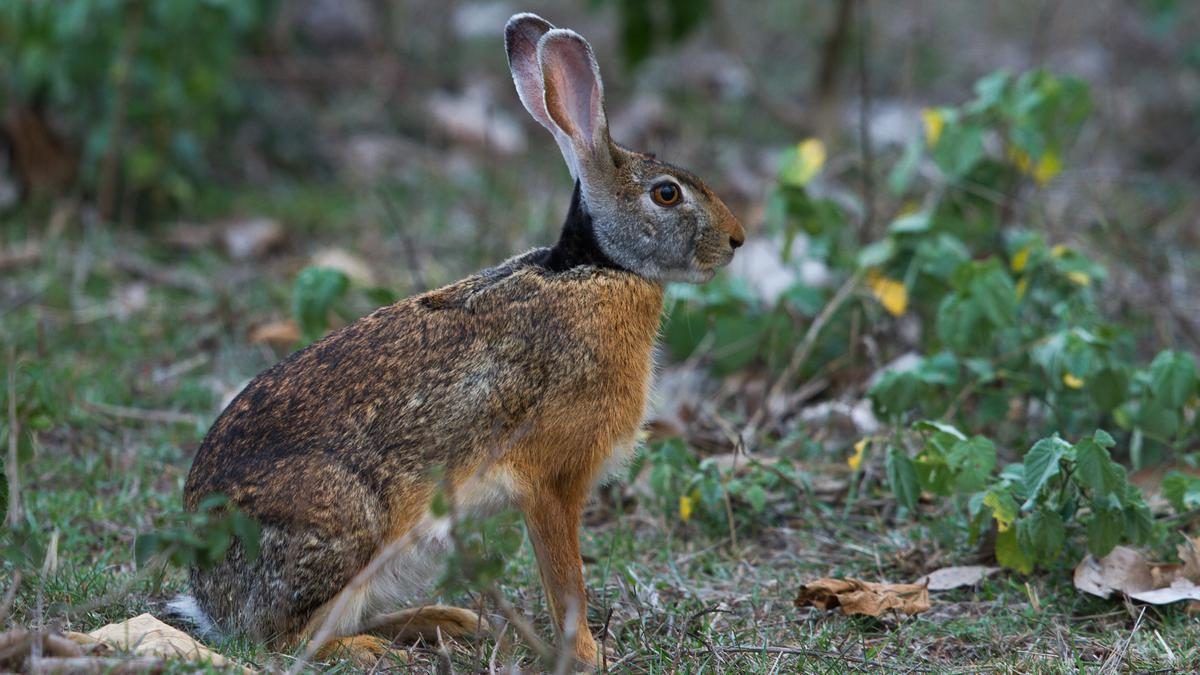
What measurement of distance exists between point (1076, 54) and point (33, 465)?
34.2ft

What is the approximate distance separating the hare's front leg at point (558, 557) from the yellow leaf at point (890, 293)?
8.81 feet

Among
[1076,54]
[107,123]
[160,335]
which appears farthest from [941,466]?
[1076,54]

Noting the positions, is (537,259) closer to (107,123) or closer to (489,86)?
(107,123)

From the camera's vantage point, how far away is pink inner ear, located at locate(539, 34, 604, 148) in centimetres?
476

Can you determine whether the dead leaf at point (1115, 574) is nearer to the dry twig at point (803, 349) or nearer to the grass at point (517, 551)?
the grass at point (517, 551)

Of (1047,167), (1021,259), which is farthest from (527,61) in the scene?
(1047,167)

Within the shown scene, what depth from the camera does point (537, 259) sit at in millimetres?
4898

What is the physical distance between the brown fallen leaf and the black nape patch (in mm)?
1251

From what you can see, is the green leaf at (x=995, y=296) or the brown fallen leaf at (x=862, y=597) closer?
the brown fallen leaf at (x=862, y=597)

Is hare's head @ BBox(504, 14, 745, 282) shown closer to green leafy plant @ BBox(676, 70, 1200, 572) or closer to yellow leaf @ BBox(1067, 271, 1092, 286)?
green leafy plant @ BBox(676, 70, 1200, 572)

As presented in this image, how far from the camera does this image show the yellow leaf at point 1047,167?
710 cm

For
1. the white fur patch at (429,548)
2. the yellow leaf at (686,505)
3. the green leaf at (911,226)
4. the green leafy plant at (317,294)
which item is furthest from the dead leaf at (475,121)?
the white fur patch at (429,548)

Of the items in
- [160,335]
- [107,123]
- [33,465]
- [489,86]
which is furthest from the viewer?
[489,86]

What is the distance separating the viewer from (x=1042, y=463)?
4.74 metres
